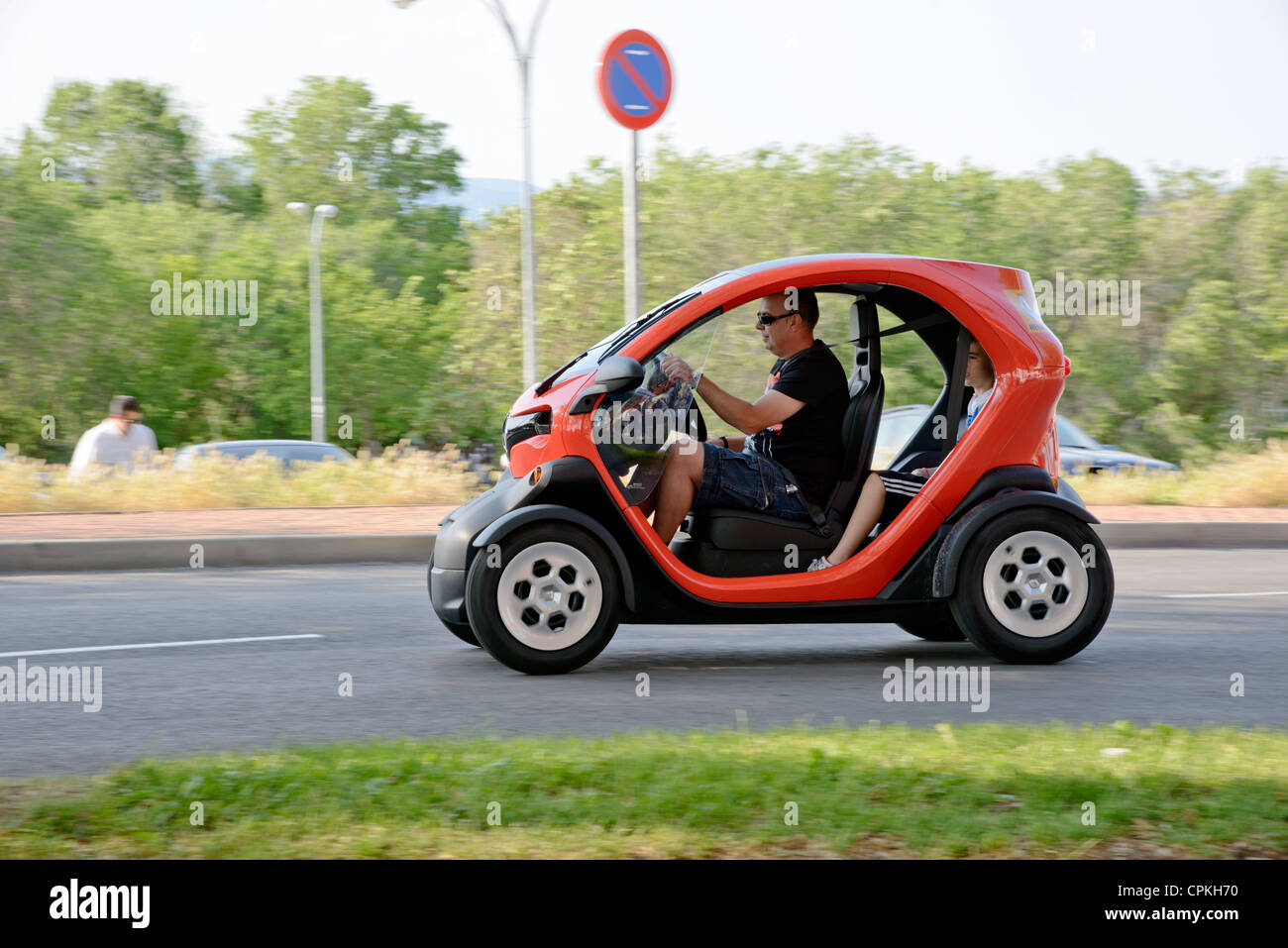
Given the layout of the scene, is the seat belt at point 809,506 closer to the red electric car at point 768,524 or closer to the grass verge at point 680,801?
the red electric car at point 768,524

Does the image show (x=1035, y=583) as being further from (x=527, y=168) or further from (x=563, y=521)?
(x=527, y=168)

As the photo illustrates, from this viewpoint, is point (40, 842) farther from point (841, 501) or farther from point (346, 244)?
point (346, 244)

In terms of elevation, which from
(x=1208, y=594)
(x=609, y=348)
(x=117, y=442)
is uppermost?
(x=609, y=348)

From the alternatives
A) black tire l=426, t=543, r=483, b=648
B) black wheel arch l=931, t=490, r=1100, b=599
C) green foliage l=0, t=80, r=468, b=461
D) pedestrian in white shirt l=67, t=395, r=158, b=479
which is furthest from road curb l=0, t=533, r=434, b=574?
green foliage l=0, t=80, r=468, b=461

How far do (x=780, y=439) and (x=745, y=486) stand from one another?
316mm

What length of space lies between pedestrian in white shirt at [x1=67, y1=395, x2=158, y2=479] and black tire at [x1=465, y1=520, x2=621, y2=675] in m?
11.1

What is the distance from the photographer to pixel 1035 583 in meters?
6.82

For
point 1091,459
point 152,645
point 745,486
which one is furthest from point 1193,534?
point 152,645

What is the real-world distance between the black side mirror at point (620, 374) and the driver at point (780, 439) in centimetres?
31

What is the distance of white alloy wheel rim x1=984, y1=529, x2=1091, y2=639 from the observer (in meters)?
6.75

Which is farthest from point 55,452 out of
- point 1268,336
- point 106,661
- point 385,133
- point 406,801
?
point 406,801

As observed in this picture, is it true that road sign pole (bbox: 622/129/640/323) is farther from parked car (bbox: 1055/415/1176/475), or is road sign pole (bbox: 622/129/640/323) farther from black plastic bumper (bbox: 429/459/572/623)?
parked car (bbox: 1055/415/1176/475)

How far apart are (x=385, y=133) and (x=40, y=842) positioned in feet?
210

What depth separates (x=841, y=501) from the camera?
693 cm
